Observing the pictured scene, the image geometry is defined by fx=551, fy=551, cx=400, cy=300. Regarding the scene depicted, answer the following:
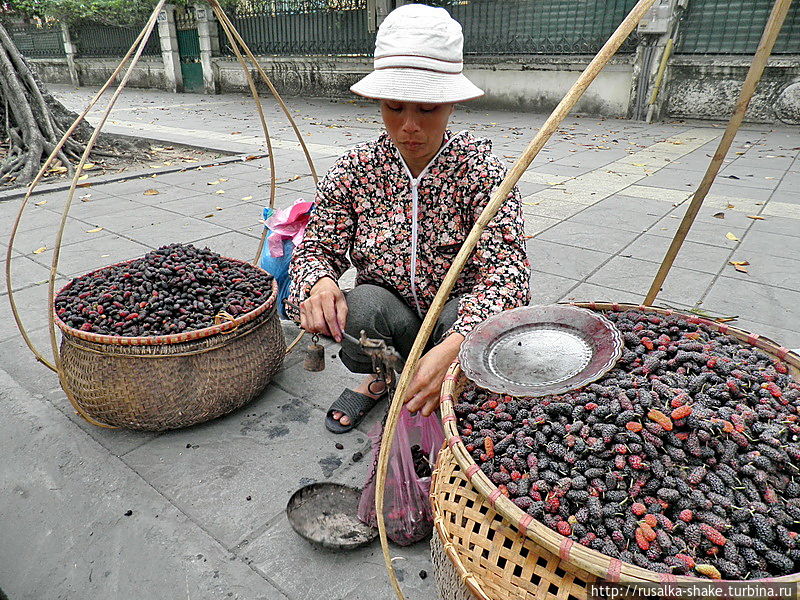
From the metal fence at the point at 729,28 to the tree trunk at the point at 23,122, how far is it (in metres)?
9.77

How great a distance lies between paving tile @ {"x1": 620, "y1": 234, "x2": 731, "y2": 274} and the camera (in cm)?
375

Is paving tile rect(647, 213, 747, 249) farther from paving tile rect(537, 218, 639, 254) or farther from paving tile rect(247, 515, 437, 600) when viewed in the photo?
paving tile rect(247, 515, 437, 600)

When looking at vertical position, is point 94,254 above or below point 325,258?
below

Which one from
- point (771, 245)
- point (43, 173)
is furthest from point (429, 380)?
point (771, 245)

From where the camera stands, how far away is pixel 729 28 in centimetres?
919

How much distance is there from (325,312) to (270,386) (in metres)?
0.93

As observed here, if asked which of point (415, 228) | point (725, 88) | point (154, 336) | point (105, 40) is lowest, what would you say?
point (154, 336)

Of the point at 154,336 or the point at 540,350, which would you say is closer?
the point at 540,350

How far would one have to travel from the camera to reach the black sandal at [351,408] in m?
2.25

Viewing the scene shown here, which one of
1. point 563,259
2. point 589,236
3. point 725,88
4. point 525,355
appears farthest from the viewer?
point 725,88

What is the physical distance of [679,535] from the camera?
1.03 meters

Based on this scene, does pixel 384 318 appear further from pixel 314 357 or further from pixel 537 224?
pixel 537 224

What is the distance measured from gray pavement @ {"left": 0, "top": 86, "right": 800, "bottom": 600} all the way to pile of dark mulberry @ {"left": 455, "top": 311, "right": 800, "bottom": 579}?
0.69m

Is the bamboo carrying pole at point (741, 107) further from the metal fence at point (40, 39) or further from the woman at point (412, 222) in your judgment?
the metal fence at point (40, 39)
